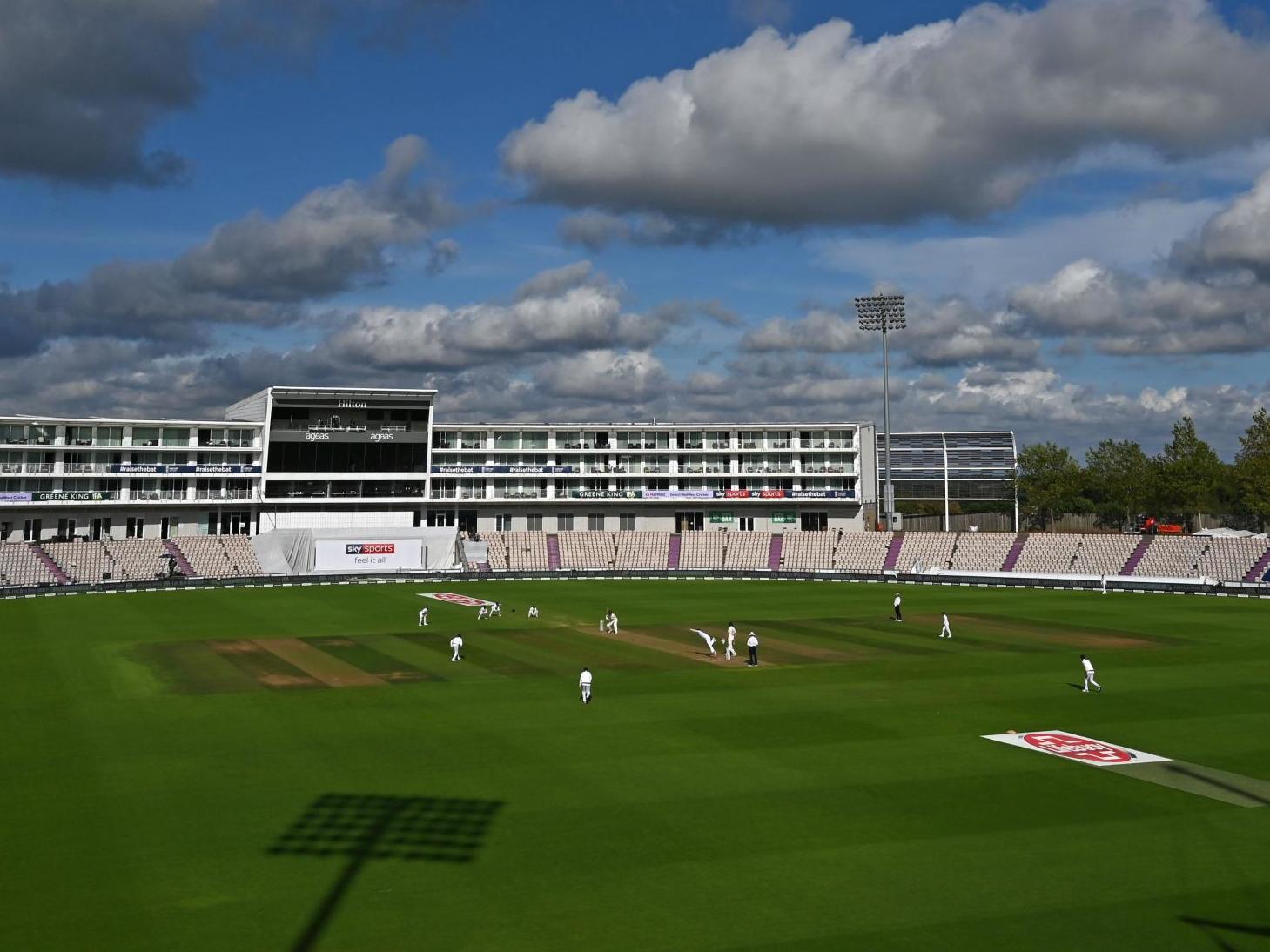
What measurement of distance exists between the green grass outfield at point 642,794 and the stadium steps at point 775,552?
51505 millimetres

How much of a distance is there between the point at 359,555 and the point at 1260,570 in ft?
230

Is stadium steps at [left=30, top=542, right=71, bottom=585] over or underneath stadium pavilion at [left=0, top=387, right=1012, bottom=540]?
underneath

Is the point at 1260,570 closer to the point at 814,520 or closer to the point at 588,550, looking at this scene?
the point at 814,520

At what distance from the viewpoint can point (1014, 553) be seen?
94312 mm

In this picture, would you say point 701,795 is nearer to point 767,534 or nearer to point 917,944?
point 917,944

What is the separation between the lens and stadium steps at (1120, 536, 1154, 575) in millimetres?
86812

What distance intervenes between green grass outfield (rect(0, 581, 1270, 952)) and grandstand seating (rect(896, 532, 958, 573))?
150 ft

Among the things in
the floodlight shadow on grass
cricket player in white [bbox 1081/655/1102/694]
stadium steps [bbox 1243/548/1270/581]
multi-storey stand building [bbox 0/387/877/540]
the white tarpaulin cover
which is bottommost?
the floodlight shadow on grass

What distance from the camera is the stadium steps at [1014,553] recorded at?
92.3m

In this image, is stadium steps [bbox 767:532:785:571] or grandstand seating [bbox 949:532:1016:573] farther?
stadium steps [bbox 767:532:785:571]

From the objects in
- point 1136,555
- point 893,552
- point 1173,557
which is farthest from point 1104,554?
point 893,552

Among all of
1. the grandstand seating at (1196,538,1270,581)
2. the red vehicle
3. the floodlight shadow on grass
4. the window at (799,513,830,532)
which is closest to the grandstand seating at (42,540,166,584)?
the window at (799,513,830,532)

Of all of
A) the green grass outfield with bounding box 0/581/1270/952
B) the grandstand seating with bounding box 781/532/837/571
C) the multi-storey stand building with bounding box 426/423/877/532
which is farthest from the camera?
the multi-storey stand building with bounding box 426/423/877/532

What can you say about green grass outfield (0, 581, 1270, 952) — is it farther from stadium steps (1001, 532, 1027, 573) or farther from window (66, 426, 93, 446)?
window (66, 426, 93, 446)
